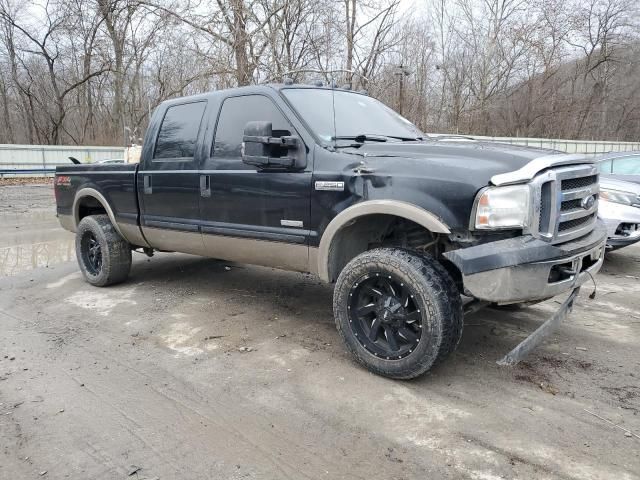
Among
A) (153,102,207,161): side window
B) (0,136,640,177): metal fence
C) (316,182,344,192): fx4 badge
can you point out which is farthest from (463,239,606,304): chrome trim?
(0,136,640,177): metal fence

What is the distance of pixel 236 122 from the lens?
4586mm

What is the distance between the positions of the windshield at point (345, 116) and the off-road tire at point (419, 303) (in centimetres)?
112

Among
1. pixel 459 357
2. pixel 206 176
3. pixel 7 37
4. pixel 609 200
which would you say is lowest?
pixel 459 357

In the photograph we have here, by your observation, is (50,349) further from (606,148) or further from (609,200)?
(606,148)

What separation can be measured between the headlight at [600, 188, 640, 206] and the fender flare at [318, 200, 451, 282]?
4.62 metres

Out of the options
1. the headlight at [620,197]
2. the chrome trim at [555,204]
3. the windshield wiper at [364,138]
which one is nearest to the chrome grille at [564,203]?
the chrome trim at [555,204]

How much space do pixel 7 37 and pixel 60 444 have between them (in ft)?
122

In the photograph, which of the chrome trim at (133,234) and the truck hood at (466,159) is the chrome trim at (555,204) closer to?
the truck hood at (466,159)

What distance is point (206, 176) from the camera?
4.68m

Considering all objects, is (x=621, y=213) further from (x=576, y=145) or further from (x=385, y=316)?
(x=576, y=145)

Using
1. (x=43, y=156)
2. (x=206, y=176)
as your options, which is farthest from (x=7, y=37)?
(x=206, y=176)

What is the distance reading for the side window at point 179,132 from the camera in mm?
4934

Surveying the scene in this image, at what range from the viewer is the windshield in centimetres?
415

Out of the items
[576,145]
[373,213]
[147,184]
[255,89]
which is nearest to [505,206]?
[373,213]
